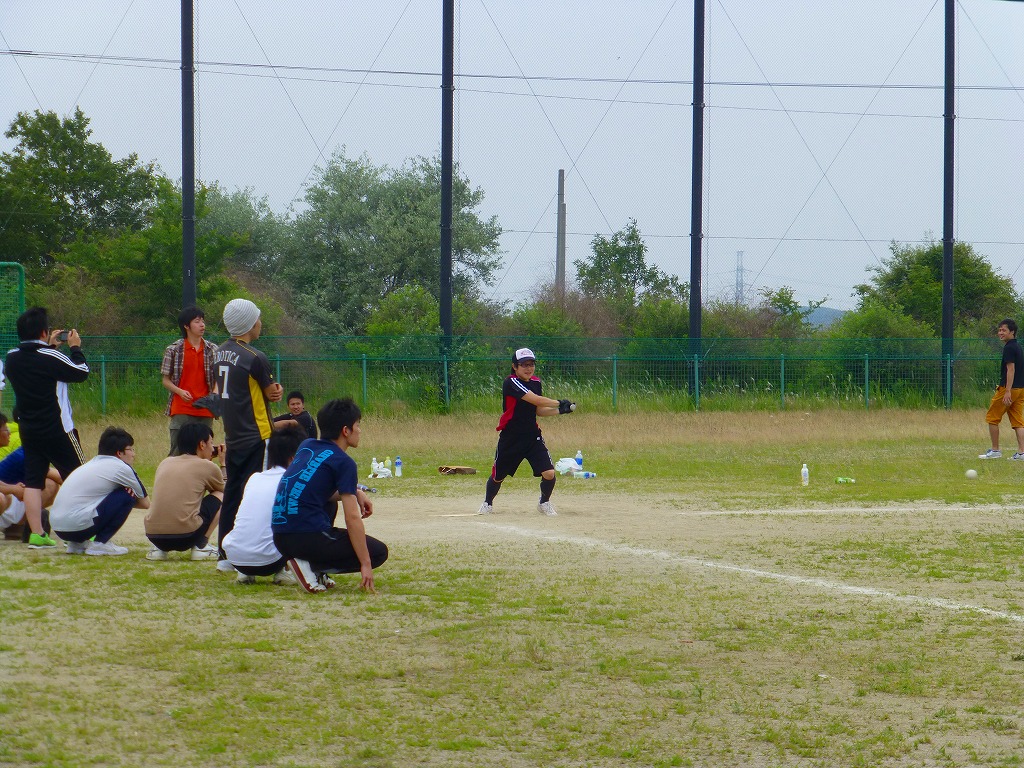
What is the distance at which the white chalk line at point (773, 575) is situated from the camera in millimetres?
7004

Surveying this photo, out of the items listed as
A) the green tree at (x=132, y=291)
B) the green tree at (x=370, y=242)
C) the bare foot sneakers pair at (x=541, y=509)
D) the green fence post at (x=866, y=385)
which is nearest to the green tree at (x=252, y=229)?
the green tree at (x=370, y=242)

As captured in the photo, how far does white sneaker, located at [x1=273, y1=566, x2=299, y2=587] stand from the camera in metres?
7.72

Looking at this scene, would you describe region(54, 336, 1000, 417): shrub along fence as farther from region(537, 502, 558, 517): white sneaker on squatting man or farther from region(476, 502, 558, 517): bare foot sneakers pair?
region(537, 502, 558, 517): white sneaker on squatting man

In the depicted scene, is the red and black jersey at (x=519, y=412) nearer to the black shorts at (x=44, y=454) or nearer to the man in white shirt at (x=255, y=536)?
the black shorts at (x=44, y=454)

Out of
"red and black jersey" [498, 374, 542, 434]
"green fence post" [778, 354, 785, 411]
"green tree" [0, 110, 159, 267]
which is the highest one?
"green tree" [0, 110, 159, 267]

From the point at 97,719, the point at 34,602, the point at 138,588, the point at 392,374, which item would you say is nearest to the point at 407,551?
the point at 138,588

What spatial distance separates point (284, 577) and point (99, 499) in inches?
73.3

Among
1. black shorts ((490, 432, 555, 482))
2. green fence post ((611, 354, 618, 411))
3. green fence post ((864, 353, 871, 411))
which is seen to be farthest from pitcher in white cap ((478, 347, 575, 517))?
green fence post ((864, 353, 871, 411))

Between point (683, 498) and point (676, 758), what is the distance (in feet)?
→ 29.8

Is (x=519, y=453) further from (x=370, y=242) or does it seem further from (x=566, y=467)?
(x=370, y=242)

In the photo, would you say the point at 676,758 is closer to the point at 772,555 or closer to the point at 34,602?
the point at 34,602

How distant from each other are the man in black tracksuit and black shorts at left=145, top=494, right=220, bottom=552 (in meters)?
1.09

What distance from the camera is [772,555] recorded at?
9086 mm

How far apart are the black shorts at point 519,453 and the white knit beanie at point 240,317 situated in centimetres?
393
